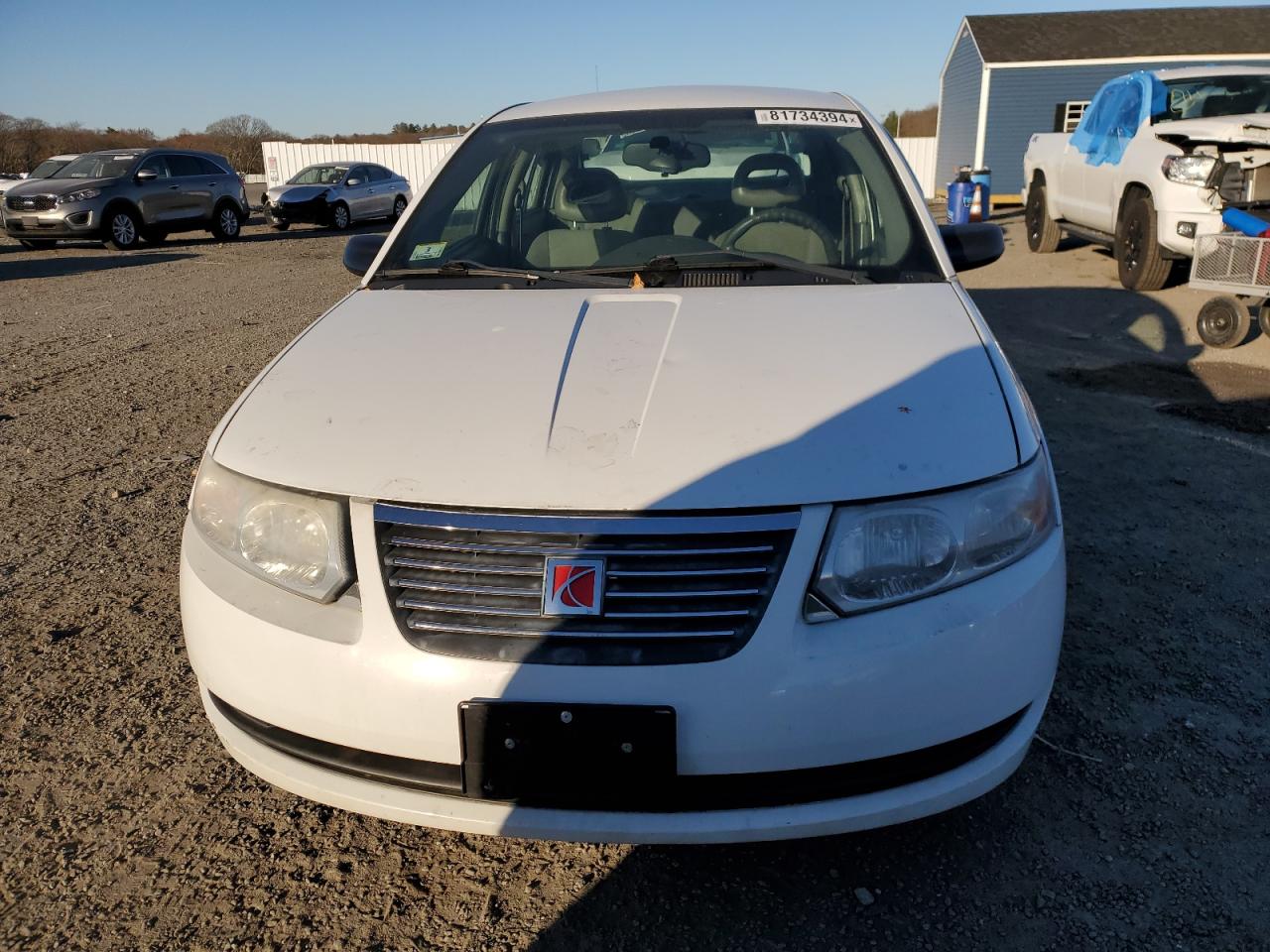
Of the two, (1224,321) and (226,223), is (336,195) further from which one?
(1224,321)

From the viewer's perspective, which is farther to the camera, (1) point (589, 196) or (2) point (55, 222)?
(2) point (55, 222)

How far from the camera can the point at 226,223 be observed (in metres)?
18.2

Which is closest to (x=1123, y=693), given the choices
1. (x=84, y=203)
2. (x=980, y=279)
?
(x=980, y=279)

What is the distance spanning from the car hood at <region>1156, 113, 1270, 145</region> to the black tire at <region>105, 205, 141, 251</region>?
15432 mm

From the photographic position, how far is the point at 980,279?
10.8 meters

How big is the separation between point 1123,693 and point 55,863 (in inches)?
108

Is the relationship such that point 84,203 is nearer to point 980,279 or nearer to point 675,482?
point 980,279

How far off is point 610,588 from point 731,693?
0.92 ft

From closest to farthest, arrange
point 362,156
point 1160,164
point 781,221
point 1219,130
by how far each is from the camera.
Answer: point 781,221 → point 1219,130 → point 1160,164 → point 362,156

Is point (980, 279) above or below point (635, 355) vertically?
below

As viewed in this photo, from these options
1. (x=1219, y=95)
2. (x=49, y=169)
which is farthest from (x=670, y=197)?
(x=49, y=169)

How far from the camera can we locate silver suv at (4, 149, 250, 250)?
15172 mm

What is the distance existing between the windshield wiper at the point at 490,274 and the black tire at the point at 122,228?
15450mm

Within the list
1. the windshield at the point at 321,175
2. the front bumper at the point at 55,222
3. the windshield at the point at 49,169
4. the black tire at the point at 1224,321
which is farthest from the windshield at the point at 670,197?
the windshield at the point at 321,175
